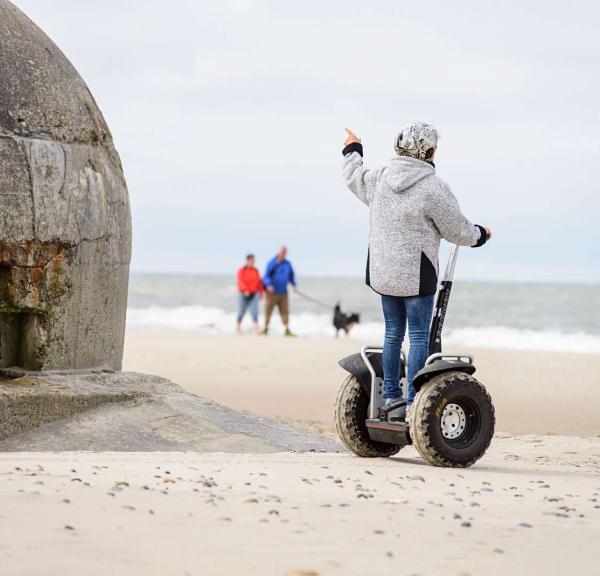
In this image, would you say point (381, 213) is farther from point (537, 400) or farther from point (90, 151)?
point (537, 400)

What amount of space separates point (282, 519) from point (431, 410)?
78.7 inches

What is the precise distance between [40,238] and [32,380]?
1026 millimetres

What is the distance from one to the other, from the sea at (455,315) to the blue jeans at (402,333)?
1754 cm

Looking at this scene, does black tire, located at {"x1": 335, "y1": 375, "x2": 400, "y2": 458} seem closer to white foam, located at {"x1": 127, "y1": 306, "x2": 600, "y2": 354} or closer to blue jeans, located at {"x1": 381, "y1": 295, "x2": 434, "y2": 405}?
blue jeans, located at {"x1": 381, "y1": 295, "x2": 434, "y2": 405}

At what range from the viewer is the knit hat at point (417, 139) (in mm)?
6352

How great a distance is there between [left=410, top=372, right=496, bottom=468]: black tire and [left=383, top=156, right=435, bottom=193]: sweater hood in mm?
1125

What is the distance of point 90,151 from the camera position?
8180 mm

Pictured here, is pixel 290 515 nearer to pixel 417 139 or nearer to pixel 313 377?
pixel 417 139

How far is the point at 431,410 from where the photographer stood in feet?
20.2

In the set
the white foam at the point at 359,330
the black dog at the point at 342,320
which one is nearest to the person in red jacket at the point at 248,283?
the black dog at the point at 342,320

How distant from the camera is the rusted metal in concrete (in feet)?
24.9

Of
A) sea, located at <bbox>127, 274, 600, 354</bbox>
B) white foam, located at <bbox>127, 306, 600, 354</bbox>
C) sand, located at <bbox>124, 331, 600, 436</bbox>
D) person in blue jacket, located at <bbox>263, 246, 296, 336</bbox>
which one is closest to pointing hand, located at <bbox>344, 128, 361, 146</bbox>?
sand, located at <bbox>124, 331, 600, 436</bbox>

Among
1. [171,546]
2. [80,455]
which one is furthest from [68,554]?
[80,455]

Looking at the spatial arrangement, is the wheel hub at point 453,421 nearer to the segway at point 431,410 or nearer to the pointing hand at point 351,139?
the segway at point 431,410
